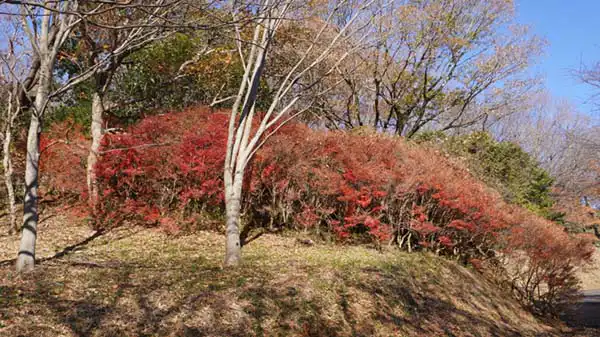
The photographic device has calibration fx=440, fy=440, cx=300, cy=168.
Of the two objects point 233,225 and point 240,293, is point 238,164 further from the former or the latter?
point 240,293

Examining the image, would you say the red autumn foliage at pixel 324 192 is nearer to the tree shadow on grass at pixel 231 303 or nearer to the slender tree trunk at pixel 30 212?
the tree shadow on grass at pixel 231 303

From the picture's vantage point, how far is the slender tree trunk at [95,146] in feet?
28.7

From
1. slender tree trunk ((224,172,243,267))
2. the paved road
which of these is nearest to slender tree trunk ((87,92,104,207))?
slender tree trunk ((224,172,243,267))

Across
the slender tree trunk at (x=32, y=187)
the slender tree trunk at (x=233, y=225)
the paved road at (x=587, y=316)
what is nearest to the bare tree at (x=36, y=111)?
the slender tree trunk at (x=32, y=187)

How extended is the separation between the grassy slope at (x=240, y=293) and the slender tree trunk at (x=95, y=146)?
2.47 ft

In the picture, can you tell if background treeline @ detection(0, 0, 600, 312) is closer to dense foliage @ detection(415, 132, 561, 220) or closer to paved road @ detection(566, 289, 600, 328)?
paved road @ detection(566, 289, 600, 328)

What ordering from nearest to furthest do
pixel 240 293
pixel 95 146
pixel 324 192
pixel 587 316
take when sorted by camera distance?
pixel 240 293
pixel 95 146
pixel 324 192
pixel 587 316

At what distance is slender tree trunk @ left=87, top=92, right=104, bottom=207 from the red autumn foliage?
0.56 feet

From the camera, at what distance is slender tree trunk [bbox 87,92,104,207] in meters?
8.76

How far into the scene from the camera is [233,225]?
7.04 m

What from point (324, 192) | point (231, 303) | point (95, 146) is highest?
point (95, 146)

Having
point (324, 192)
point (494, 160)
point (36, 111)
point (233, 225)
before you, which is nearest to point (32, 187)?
point (36, 111)

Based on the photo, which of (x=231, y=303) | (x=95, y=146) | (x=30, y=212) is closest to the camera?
(x=231, y=303)

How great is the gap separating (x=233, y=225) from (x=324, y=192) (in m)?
2.47
